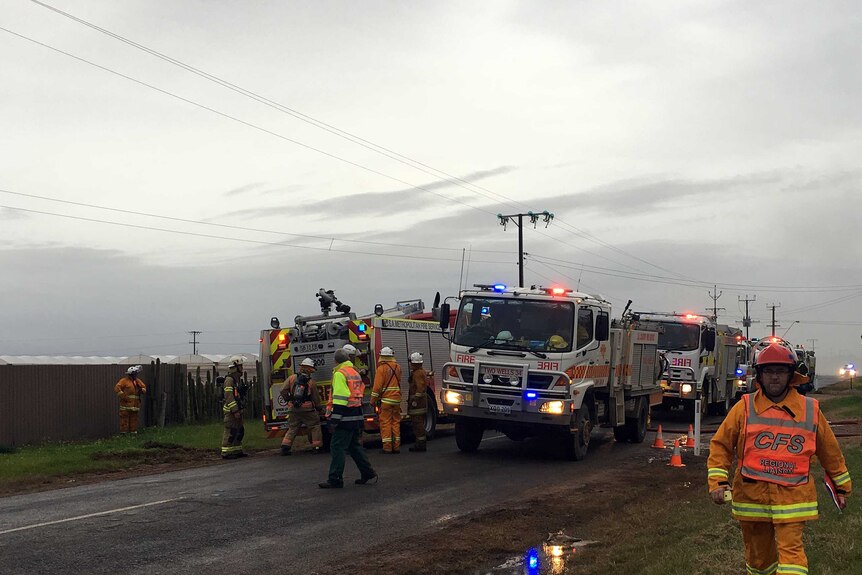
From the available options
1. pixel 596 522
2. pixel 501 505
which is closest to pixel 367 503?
pixel 501 505

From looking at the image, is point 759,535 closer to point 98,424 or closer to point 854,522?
point 854,522

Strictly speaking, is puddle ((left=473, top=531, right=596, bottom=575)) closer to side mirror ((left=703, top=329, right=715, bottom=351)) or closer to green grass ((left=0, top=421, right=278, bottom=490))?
green grass ((left=0, top=421, right=278, bottom=490))

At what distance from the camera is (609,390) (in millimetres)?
16984

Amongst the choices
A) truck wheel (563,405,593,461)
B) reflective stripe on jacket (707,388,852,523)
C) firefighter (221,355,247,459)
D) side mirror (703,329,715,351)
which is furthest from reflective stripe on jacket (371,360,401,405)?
side mirror (703,329,715,351)

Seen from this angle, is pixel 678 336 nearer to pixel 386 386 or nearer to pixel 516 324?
pixel 516 324

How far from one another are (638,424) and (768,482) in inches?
550

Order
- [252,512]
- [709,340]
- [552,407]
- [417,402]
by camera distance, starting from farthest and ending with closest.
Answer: [709,340] → [417,402] → [552,407] → [252,512]

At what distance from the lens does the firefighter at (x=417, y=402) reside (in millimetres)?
16609

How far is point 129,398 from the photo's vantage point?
66.6 feet

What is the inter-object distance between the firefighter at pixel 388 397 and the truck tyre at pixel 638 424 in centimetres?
530

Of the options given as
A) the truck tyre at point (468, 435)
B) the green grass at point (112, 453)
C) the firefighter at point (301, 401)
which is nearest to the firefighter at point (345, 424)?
the truck tyre at point (468, 435)

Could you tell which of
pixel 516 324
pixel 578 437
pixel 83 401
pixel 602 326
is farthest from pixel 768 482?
pixel 83 401

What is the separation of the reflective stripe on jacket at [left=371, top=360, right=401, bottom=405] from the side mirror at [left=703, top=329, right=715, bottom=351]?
12.2 metres

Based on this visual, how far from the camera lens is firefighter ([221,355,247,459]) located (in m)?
16.1
